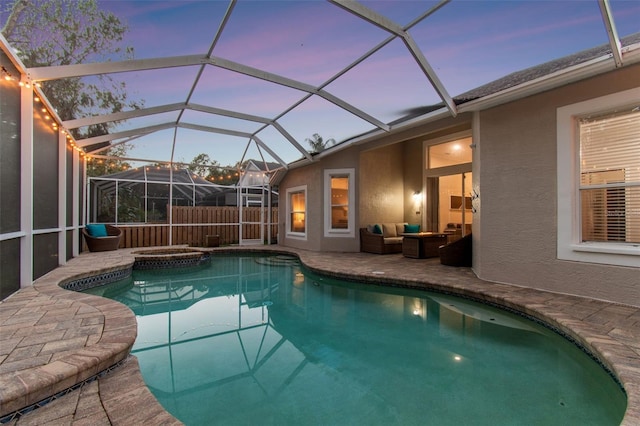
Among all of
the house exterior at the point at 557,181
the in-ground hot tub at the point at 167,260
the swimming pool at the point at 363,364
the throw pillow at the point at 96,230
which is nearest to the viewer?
the swimming pool at the point at 363,364

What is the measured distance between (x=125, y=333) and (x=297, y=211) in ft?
30.7

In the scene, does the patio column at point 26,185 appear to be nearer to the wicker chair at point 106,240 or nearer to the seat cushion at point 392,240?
the wicker chair at point 106,240

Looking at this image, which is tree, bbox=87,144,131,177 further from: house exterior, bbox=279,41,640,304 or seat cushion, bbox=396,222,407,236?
house exterior, bbox=279,41,640,304

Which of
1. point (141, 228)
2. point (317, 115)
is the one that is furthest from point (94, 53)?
point (141, 228)

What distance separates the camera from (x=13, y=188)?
172 inches

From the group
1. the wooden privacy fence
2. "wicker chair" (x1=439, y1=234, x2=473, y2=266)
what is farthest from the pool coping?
the wooden privacy fence

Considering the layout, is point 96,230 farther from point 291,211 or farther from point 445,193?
point 445,193

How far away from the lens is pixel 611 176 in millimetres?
4449

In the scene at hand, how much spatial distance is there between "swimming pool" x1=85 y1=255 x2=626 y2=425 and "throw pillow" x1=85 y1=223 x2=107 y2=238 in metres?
5.65

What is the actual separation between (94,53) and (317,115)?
17.9ft

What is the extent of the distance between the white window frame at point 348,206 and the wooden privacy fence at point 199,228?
4185 mm

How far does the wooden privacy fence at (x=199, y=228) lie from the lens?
1160 cm

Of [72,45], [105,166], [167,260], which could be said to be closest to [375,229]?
[167,260]

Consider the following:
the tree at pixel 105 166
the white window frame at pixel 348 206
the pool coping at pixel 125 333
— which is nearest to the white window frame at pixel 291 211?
the white window frame at pixel 348 206
